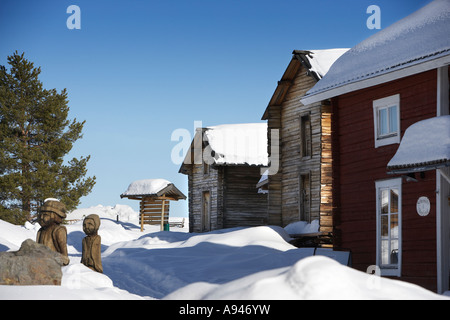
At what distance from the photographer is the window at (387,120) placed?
14.5 metres

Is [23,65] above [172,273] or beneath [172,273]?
above

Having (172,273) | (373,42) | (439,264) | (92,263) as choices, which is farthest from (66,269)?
(373,42)

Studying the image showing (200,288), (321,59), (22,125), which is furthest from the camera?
(22,125)

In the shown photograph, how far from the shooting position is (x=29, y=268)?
10164 millimetres

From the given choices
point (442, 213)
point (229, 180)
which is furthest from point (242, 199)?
point (442, 213)

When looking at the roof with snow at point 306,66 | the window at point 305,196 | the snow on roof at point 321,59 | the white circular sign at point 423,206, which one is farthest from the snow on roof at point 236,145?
the white circular sign at point 423,206

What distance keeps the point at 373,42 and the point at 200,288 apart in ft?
38.2

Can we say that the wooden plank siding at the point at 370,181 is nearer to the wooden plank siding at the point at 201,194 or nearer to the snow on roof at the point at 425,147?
the snow on roof at the point at 425,147

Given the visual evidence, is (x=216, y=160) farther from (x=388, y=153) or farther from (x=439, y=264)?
(x=439, y=264)

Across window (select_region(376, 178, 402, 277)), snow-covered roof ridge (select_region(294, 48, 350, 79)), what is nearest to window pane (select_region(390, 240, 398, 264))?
window (select_region(376, 178, 402, 277))

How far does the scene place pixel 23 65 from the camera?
37.9m

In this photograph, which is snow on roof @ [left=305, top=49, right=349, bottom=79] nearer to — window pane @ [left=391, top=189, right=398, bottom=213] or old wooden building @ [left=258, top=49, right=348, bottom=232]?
old wooden building @ [left=258, top=49, right=348, bottom=232]

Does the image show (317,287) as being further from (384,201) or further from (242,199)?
(242,199)

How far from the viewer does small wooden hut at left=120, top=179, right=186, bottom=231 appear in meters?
40.5
